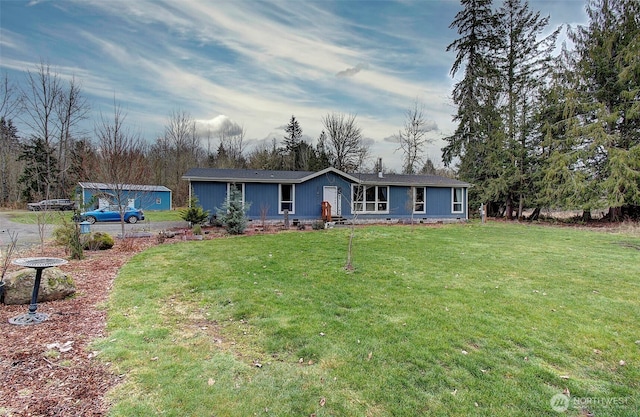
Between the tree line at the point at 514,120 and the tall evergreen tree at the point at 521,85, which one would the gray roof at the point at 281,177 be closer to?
the tree line at the point at 514,120

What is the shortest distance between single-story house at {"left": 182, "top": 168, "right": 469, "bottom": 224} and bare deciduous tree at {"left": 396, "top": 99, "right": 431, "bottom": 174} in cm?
963

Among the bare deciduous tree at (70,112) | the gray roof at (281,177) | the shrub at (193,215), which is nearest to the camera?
the shrub at (193,215)

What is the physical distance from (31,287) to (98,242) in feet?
15.1

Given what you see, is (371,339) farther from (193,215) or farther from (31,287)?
(193,215)

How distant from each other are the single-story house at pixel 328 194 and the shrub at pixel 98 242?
18.8 ft

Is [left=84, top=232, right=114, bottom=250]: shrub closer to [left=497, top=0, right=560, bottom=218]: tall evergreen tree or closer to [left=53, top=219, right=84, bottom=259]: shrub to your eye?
[left=53, top=219, right=84, bottom=259]: shrub

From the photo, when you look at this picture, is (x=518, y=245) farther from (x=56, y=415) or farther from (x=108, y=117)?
(x=108, y=117)

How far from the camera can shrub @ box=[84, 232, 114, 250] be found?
28.3 ft

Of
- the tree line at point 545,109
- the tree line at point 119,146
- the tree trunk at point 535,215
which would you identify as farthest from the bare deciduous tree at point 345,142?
the tree trunk at point 535,215

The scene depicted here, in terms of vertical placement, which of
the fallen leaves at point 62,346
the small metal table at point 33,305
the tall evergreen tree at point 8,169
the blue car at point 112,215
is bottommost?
the fallen leaves at point 62,346

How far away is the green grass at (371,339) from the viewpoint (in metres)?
2.53

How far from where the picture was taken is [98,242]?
→ 8711 millimetres

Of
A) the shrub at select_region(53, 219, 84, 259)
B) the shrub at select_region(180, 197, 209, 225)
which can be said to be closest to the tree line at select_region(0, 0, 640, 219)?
the shrub at select_region(180, 197, 209, 225)

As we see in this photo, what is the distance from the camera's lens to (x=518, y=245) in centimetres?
1038
